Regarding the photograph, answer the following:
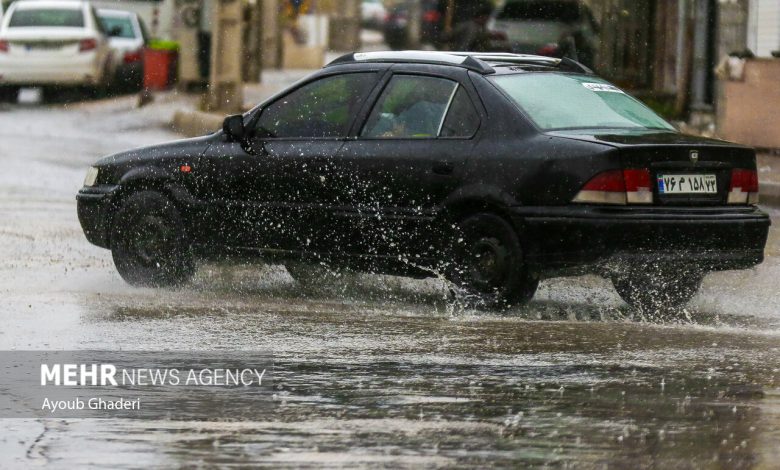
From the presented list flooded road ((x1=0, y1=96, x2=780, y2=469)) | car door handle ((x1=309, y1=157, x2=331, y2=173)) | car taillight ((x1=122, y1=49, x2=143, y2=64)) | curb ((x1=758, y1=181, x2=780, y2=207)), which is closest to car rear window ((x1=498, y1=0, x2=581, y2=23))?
car taillight ((x1=122, y1=49, x2=143, y2=64))

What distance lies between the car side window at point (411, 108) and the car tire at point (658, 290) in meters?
1.29

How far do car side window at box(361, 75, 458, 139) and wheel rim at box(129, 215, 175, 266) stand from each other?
145 cm

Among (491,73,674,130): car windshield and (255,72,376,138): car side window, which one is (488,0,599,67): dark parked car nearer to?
(255,72,376,138): car side window

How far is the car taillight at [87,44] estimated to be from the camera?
105 ft

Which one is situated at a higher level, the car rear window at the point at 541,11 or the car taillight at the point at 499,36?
the car rear window at the point at 541,11

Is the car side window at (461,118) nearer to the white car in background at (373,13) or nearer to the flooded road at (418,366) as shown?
the flooded road at (418,366)

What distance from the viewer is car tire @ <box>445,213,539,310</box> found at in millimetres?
9727

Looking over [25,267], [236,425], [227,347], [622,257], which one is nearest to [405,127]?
[622,257]

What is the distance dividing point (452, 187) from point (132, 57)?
25.5 meters

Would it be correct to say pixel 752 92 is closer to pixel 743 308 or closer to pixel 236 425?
pixel 743 308

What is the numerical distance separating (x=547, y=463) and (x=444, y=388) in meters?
1.47

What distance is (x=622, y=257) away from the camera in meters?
9.49

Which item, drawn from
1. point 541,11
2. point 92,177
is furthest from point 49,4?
point 92,177

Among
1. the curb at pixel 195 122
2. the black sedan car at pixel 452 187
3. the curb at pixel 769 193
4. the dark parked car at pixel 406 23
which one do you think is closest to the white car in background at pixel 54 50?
the curb at pixel 195 122
